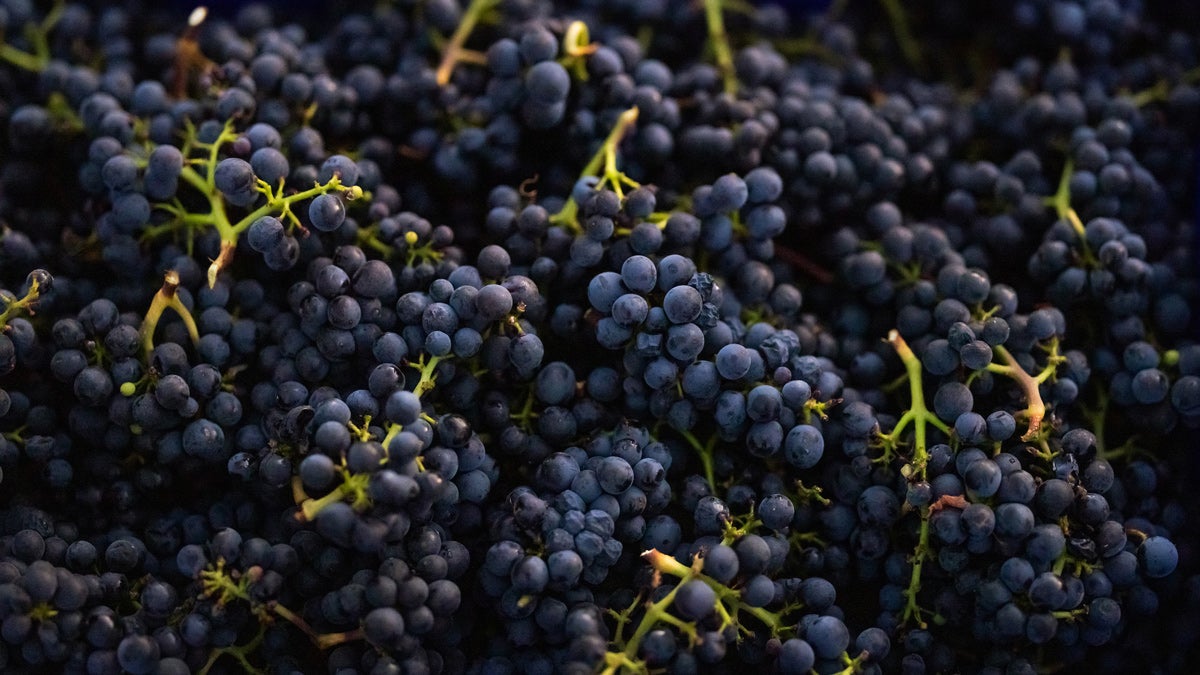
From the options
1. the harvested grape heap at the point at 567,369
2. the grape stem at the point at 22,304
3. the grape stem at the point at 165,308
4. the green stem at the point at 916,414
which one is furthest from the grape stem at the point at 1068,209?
the grape stem at the point at 22,304

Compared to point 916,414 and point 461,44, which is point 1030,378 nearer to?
point 916,414

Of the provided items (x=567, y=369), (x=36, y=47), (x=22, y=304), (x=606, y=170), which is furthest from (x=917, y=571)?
(x=36, y=47)

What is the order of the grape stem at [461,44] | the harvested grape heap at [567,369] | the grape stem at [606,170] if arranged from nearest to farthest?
the harvested grape heap at [567,369], the grape stem at [606,170], the grape stem at [461,44]

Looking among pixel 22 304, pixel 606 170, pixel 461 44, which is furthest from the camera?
pixel 461 44

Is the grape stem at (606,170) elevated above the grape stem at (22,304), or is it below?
above

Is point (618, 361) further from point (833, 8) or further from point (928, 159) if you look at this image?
point (833, 8)

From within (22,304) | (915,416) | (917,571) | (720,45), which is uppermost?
(720,45)

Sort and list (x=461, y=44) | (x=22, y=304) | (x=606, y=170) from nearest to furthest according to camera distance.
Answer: (x=22, y=304), (x=606, y=170), (x=461, y=44)

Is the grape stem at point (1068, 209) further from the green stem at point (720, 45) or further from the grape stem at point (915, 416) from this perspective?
the green stem at point (720, 45)

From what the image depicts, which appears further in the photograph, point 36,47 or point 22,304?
point 36,47
